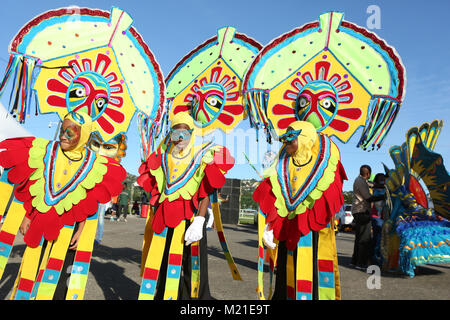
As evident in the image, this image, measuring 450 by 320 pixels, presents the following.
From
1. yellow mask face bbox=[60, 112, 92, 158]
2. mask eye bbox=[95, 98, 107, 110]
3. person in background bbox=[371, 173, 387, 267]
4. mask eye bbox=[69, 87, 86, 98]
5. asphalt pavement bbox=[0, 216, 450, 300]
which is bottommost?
asphalt pavement bbox=[0, 216, 450, 300]

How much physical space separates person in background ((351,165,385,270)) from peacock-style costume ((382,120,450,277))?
28cm

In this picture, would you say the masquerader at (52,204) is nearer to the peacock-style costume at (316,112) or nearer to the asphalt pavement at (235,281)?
the asphalt pavement at (235,281)

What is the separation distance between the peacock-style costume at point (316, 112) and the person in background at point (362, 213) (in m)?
2.52

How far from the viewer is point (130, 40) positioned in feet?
12.4

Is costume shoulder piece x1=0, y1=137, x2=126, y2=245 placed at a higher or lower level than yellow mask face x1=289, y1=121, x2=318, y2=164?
lower

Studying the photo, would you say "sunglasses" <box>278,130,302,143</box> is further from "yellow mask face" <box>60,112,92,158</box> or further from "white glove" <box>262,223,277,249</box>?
"yellow mask face" <box>60,112,92,158</box>

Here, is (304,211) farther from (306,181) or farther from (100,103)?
(100,103)

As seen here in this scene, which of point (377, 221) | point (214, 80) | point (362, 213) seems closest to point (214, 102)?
point (214, 80)

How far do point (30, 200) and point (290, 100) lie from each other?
2.40 metres

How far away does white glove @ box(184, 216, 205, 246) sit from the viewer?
9.02ft

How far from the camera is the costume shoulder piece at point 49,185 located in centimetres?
263

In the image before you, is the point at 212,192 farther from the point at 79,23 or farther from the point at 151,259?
the point at 79,23

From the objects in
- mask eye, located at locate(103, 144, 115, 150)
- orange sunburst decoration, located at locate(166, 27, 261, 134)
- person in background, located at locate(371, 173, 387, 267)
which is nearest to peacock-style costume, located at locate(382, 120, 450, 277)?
person in background, located at locate(371, 173, 387, 267)
